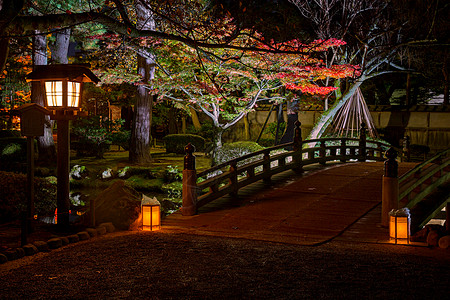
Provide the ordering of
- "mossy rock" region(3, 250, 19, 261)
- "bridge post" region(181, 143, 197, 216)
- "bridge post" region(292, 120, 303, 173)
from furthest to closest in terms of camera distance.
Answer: "bridge post" region(292, 120, 303, 173), "bridge post" region(181, 143, 197, 216), "mossy rock" region(3, 250, 19, 261)

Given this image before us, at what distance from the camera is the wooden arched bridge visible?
878 cm

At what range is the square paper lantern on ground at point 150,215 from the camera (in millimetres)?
8625

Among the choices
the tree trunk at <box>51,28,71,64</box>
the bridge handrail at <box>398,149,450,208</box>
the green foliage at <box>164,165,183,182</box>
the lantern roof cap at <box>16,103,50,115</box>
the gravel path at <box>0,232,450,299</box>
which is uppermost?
the tree trunk at <box>51,28,71,64</box>

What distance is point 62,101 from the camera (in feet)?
28.4

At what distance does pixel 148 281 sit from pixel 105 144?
20138 millimetres

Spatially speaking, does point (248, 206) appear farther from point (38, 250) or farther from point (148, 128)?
point (148, 128)

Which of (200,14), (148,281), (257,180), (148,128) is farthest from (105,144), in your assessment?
(148,281)

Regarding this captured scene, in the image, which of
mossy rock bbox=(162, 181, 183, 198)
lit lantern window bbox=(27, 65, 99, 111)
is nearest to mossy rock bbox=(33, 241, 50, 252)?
lit lantern window bbox=(27, 65, 99, 111)

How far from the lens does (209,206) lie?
10.9m

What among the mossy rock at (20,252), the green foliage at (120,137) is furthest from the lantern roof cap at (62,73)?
the green foliage at (120,137)

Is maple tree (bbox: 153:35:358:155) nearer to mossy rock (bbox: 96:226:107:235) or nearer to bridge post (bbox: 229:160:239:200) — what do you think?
bridge post (bbox: 229:160:239:200)

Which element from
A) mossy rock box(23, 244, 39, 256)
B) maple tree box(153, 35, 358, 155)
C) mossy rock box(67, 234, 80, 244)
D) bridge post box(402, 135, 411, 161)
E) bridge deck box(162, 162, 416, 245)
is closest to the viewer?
mossy rock box(23, 244, 39, 256)

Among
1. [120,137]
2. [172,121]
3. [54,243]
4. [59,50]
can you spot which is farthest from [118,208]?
[172,121]

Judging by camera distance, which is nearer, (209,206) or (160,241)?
(160,241)
